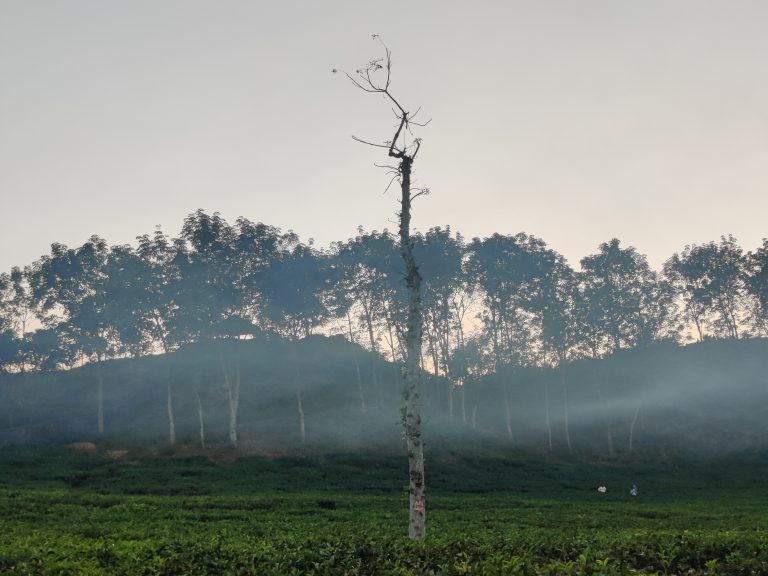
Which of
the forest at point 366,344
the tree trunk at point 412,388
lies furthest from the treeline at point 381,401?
the tree trunk at point 412,388

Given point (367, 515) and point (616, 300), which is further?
point (616, 300)

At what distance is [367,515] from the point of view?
2852 cm

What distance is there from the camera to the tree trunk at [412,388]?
17.2 m

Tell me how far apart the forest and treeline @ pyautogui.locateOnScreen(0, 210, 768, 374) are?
0.23 m

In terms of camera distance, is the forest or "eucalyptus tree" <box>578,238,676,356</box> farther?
"eucalyptus tree" <box>578,238,676,356</box>

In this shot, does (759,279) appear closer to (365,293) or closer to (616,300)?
(616,300)

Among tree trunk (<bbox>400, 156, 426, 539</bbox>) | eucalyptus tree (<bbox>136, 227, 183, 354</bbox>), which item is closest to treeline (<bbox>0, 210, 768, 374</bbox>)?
eucalyptus tree (<bbox>136, 227, 183, 354</bbox>)

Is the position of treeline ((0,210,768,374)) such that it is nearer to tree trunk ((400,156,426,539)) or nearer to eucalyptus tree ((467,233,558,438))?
eucalyptus tree ((467,233,558,438))

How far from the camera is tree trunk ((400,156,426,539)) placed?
56.3 ft

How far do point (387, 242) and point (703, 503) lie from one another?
46.9 m

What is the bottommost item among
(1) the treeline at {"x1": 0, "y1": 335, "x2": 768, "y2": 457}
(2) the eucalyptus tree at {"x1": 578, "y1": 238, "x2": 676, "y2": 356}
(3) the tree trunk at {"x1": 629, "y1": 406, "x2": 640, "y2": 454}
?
(3) the tree trunk at {"x1": 629, "y1": 406, "x2": 640, "y2": 454}

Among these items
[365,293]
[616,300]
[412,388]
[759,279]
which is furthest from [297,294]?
[759,279]

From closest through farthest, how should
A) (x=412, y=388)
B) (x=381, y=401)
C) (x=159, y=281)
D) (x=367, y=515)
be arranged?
(x=412, y=388)
(x=367, y=515)
(x=159, y=281)
(x=381, y=401)

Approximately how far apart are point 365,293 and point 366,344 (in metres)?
17.0
